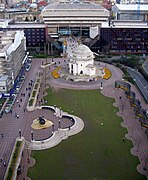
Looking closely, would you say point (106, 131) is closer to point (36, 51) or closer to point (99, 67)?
point (99, 67)

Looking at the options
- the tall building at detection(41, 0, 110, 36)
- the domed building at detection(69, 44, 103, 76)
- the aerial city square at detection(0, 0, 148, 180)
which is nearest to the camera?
the aerial city square at detection(0, 0, 148, 180)

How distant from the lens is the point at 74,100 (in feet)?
196

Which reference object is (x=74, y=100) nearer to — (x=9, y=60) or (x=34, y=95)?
(x=34, y=95)

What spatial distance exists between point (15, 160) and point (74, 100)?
23.5 meters

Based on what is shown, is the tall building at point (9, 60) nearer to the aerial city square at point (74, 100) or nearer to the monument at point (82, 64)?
the aerial city square at point (74, 100)

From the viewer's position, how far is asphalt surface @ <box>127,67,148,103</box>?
64.9 m

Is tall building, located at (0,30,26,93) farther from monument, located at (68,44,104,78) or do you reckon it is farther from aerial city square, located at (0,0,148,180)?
monument, located at (68,44,104,78)

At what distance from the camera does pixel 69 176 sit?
122ft

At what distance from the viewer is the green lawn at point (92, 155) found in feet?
123

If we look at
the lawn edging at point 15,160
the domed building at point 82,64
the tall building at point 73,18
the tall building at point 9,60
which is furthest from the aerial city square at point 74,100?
the tall building at point 73,18

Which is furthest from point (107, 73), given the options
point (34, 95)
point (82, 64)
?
point (34, 95)

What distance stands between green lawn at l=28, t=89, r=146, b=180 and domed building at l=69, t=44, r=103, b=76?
1937cm

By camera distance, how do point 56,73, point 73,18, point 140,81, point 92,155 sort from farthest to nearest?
1. point 73,18
2. point 56,73
3. point 140,81
4. point 92,155

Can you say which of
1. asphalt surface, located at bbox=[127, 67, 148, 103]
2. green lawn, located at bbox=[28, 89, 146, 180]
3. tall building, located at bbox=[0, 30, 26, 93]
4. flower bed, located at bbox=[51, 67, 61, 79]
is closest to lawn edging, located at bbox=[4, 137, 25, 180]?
green lawn, located at bbox=[28, 89, 146, 180]
